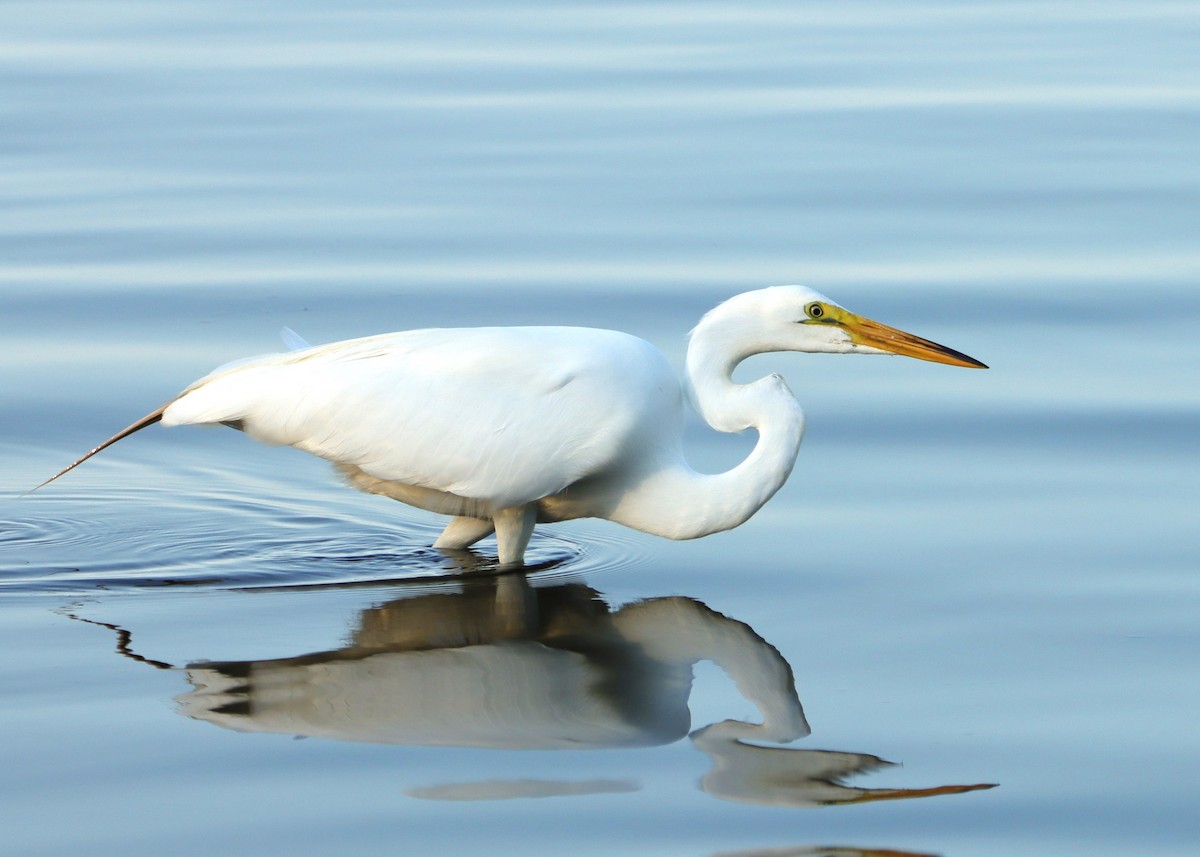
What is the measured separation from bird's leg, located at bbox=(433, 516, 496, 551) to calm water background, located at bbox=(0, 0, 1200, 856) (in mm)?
118

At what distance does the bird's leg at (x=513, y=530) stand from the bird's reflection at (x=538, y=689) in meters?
0.35

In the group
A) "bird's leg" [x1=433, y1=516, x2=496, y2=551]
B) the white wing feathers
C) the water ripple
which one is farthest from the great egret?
the water ripple

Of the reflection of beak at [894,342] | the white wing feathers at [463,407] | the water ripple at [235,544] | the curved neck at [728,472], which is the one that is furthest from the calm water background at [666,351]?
the reflection of beak at [894,342]

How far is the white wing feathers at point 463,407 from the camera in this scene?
651 cm

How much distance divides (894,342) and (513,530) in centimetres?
152

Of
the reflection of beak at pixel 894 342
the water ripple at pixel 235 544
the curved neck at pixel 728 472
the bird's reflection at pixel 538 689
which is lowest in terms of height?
the bird's reflection at pixel 538 689

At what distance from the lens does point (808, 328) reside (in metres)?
6.73

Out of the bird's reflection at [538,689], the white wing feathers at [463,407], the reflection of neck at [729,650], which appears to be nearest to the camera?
the bird's reflection at [538,689]

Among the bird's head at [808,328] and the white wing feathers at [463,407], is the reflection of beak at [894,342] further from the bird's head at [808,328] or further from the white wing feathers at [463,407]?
the white wing feathers at [463,407]

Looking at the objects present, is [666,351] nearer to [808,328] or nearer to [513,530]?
[808,328]

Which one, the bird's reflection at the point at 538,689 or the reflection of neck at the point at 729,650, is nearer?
the bird's reflection at the point at 538,689

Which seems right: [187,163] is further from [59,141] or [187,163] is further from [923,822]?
[923,822]

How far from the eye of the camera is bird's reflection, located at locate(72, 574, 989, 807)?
4.98 meters

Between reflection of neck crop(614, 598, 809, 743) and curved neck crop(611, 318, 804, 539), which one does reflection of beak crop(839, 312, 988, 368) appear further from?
reflection of neck crop(614, 598, 809, 743)
